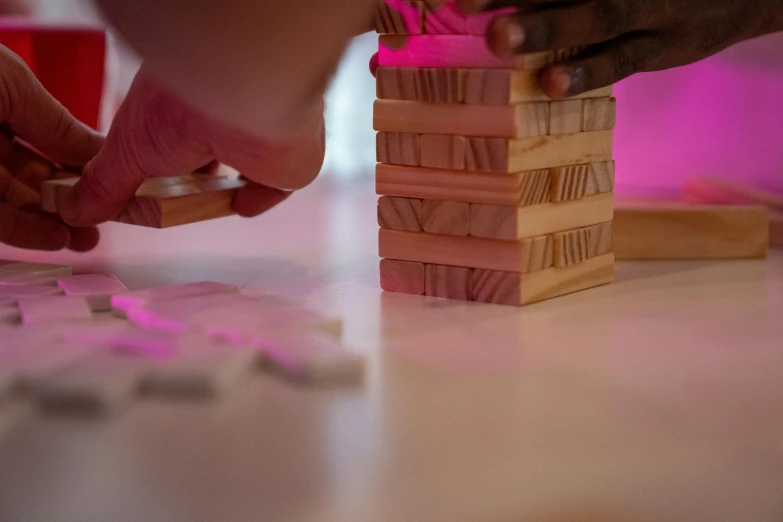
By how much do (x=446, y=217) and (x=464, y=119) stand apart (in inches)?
4.6

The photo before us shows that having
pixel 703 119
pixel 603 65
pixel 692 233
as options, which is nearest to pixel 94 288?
pixel 603 65

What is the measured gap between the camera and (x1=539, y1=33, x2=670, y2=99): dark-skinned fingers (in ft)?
3.38

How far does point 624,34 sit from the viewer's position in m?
1.12

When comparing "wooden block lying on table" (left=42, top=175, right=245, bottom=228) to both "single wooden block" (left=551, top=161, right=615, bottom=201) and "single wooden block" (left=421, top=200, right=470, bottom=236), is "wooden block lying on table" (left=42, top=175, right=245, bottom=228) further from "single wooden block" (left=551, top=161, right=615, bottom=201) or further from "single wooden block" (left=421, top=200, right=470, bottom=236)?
"single wooden block" (left=551, top=161, right=615, bottom=201)

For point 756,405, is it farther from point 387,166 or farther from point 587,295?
point 387,166

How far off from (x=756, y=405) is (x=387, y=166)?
53 cm

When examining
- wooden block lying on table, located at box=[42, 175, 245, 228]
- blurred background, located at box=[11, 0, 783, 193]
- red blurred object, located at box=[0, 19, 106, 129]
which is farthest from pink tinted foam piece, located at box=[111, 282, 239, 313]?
red blurred object, located at box=[0, 19, 106, 129]

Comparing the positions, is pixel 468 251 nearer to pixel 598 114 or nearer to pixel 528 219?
pixel 528 219

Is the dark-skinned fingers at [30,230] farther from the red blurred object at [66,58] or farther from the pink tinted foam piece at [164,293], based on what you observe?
the red blurred object at [66,58]

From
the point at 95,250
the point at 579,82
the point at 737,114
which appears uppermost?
the point at 579,82

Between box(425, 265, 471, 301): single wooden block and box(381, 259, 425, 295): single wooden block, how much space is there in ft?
0.03

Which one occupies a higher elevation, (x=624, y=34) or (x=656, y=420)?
(x=624, y=34)

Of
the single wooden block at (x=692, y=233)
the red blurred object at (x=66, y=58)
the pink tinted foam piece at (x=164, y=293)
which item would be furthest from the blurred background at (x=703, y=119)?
the pink tinted foam piece at (x=164, y=293)

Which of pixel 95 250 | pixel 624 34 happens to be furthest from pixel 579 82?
pixel 95 250
